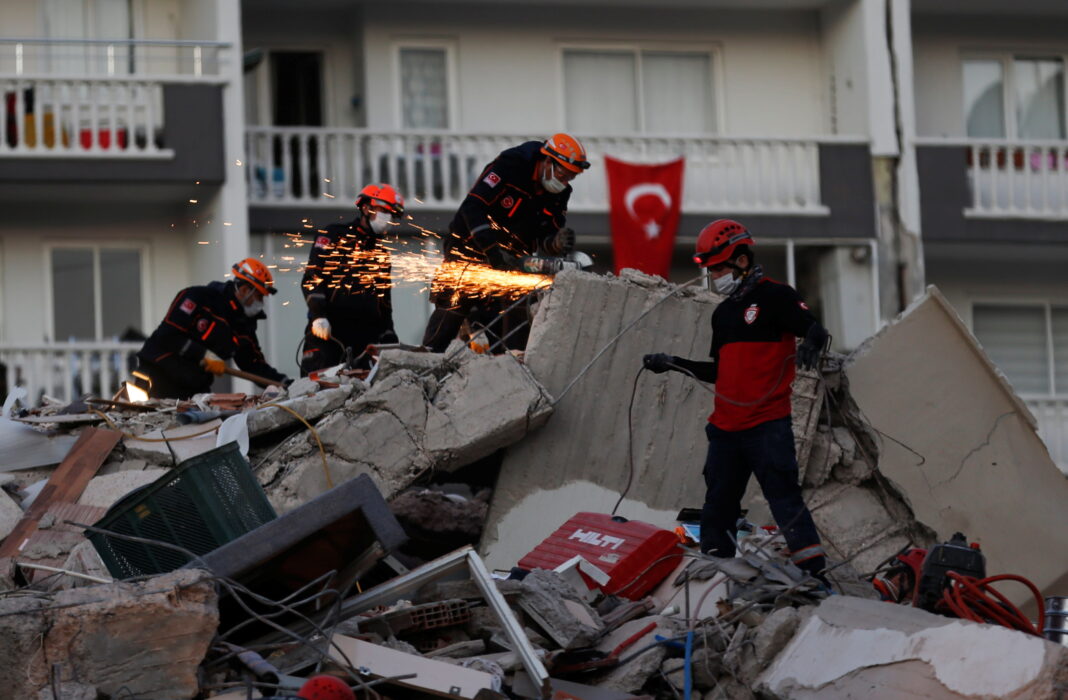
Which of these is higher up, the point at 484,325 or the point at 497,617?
the point at 484,325

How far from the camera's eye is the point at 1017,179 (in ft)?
65.7

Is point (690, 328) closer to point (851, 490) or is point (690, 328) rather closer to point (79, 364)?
point (851, 490)

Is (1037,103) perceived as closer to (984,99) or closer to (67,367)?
(984,99)

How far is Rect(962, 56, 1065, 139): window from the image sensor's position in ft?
68.6

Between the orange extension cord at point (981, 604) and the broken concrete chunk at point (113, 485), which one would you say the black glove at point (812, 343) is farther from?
the broken concrete chunk at point (113, 485)

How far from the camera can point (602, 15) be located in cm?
2012

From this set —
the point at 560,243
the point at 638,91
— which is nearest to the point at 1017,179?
the point at 638,91

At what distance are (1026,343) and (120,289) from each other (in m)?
9.90

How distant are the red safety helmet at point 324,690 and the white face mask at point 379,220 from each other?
5.35m

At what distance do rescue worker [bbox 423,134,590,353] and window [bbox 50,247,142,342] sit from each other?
814cm

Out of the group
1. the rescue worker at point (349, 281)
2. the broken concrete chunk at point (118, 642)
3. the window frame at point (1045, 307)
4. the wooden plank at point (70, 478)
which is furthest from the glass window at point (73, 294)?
the broken concrete chunk at point (118, 642)

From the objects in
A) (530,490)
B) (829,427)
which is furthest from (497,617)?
(829,427)

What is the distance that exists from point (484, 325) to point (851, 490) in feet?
7.92

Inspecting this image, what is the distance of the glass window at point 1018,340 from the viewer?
2059 centimetres
